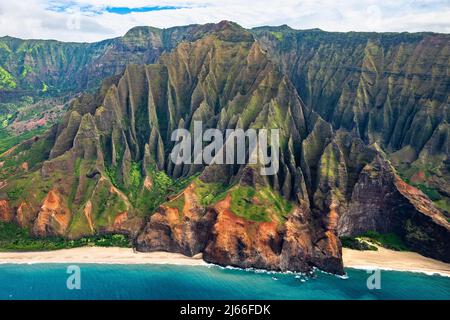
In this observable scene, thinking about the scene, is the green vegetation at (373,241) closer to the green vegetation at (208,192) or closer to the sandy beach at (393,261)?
the sandy beach at (393,261)

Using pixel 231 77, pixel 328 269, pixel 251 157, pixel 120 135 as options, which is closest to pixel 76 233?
pixel 120 135

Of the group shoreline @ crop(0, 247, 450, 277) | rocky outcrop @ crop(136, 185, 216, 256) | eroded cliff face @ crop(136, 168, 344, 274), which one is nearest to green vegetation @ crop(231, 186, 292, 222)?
eroded cliff face @ crop(136, 168, 344, 274)

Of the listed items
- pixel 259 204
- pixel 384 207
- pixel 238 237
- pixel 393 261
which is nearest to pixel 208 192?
pixel 259 204

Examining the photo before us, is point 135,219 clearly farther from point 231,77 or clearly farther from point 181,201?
point 231,77

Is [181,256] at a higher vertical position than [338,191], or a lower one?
lower

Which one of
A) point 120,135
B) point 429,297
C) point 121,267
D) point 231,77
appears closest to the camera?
point 429,297

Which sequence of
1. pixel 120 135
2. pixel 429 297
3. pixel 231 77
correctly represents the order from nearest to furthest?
pixel 429 297
pixel 120 135
pixel 231 77

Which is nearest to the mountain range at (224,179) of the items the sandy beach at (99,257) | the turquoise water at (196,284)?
the sandy beach at (99,257)
